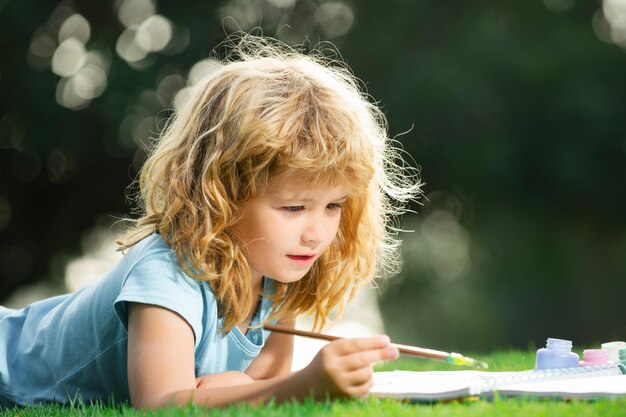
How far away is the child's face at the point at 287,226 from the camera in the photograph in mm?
2707

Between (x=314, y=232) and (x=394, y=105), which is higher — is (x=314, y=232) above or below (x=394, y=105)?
below

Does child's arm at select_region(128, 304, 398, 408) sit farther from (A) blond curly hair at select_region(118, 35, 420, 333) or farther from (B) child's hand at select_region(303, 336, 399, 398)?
(A) blond curly hair at select_region(118, 35, 420, 333)

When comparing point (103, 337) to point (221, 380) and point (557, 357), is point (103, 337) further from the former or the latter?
point (557, 357)

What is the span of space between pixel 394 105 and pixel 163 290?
21.4 feet

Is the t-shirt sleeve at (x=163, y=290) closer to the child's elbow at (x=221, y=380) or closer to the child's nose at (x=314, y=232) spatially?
the child's elbow at (x=221, y=380)

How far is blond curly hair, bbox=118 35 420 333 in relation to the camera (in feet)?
8.96

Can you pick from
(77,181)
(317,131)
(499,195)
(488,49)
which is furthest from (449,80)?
(317,131)

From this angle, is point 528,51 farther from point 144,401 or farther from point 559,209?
point 144,401

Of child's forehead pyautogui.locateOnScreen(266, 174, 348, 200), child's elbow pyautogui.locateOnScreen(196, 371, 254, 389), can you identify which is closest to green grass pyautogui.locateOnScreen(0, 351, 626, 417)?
child's elbow pyautogui.locateOnScreen(196, 371, 254, 389)

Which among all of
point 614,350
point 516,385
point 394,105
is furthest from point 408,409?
point 394,105

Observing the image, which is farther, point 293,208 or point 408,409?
point 293,208

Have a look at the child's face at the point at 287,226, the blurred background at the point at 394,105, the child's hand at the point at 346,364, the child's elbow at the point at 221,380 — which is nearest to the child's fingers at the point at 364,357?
the child's hand at the point at 346,364

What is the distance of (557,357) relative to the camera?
2.86 metres

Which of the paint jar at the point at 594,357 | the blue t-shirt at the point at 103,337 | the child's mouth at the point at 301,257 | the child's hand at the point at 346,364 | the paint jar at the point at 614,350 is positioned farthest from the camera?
the paint jar at the point at 614,350
